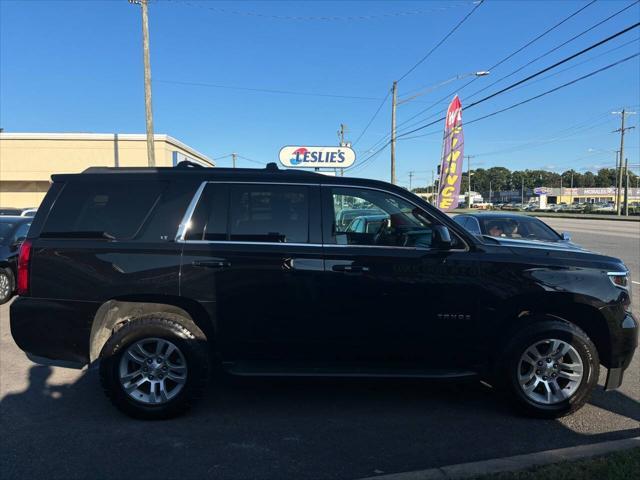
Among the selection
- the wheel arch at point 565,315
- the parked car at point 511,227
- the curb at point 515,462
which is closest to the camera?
the curb at point 515,462

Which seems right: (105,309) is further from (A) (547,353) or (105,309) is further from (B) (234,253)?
(A) (547,353)

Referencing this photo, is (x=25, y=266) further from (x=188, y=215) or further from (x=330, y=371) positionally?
(x=330, y=371)

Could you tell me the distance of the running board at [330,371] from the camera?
3869 millimetres

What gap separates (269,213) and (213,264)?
0.63 m

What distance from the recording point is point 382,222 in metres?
4.45

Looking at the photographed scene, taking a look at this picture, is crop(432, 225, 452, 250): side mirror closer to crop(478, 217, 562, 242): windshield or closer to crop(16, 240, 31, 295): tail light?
crop(16, 240, 31, 295): tail light

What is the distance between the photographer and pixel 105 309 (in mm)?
3930

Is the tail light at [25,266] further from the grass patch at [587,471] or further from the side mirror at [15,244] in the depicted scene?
the side mirror at [15,244]

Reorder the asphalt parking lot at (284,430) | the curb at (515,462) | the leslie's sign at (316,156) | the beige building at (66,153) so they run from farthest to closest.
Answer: the beige building at (66,153)
the leslie's sign at (316,156)
the asphalt parking lot at (284,430)
the curb at (515,462)

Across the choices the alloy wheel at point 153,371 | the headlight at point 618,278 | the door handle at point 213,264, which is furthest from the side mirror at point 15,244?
the headlight at point 618,278

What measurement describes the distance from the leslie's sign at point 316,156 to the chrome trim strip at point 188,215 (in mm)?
10747

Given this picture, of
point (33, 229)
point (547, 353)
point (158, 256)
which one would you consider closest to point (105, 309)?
point (158, 256)

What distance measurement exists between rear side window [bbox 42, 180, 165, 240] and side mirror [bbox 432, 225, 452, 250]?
7.63 ft

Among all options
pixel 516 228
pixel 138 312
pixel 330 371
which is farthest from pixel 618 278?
pixel 516 228
